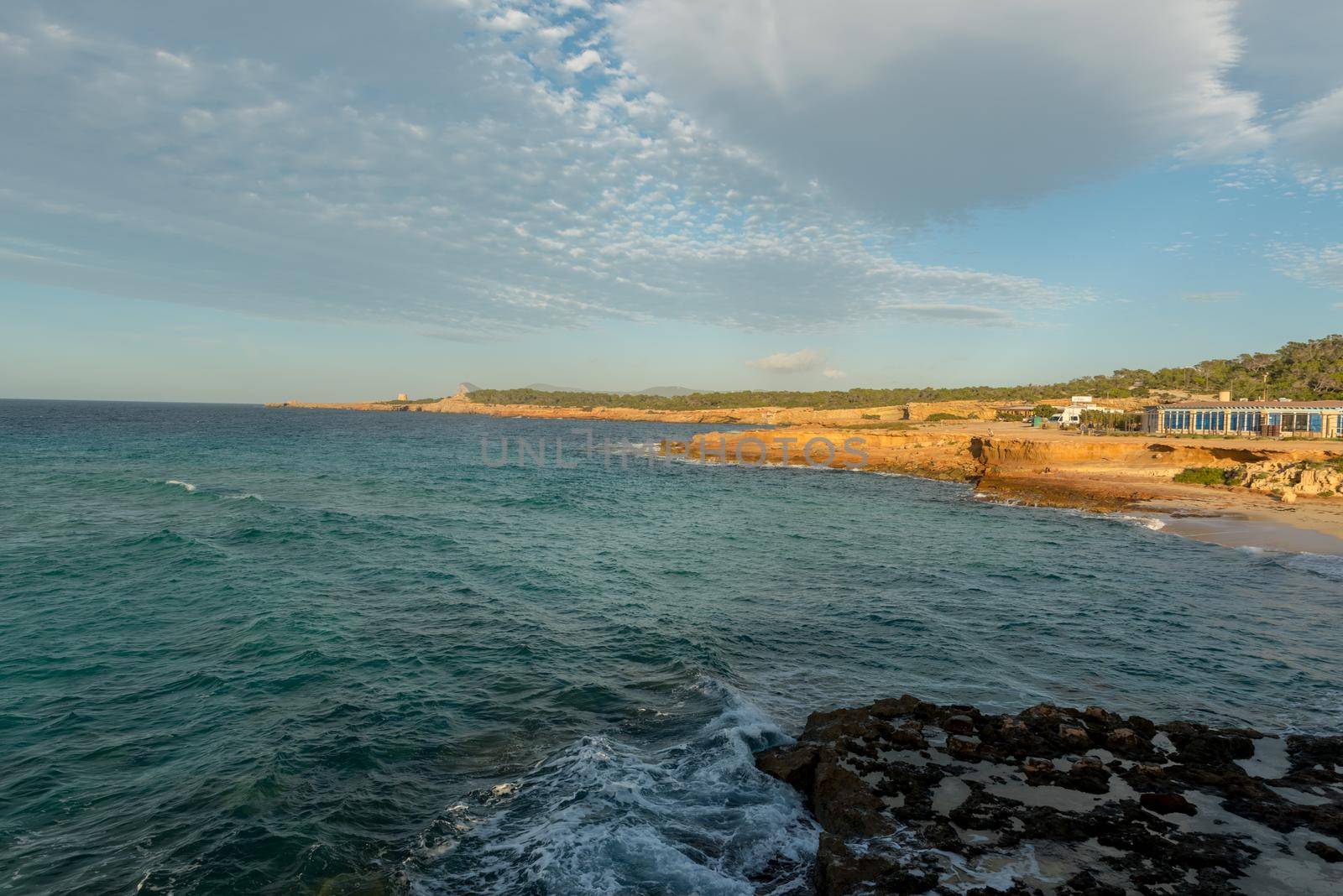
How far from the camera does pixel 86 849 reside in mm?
8453

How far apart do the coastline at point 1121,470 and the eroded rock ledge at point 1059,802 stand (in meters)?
21.1

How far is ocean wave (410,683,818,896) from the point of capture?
26.6 feet

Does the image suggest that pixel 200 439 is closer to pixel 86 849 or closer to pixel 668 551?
pixel 668 551

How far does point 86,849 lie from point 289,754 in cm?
266

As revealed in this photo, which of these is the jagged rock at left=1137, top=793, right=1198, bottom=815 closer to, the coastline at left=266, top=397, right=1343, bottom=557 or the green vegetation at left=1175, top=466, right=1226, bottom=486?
the coastline at left=266, top=397, right=1343, bottom=557

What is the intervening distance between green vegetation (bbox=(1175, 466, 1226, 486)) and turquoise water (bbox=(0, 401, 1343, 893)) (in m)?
14.1

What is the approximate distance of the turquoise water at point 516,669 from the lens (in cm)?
874

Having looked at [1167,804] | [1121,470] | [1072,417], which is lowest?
[1167,804]

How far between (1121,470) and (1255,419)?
21.3 meters

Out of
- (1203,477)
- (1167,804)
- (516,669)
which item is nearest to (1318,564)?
(1203,477)

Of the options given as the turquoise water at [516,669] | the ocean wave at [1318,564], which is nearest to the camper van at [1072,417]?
the turquoise water at [516,669]

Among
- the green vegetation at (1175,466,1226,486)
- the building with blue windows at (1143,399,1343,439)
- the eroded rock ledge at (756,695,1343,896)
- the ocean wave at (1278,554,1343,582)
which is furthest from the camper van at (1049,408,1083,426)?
the eroded rock ledge at (756,695,1343,896)

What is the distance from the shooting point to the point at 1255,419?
182ft

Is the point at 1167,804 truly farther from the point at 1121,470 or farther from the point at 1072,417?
the point at 1072,417
